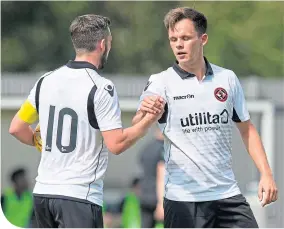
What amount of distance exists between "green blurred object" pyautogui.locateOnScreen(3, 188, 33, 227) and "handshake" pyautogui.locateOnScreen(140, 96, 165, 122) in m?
7.03

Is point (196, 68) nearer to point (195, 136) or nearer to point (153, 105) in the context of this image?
point (195, 136)

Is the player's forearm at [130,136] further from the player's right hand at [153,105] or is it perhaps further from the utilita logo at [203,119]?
the utilita logo at [203,119]

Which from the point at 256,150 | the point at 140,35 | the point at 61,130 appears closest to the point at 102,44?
the point at 61,130

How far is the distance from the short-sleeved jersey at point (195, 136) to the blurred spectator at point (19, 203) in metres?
6.70

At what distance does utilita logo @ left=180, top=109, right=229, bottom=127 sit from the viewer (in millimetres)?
7340

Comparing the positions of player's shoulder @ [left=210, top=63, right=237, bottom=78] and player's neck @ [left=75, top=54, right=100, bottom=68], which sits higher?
player's neck @ [left=75, top=54, right=100, bottom=68]

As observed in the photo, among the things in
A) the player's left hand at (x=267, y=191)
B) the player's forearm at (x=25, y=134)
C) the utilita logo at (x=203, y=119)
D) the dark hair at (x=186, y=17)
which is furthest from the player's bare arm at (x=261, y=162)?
the player's forearm at (x=25, y=134)

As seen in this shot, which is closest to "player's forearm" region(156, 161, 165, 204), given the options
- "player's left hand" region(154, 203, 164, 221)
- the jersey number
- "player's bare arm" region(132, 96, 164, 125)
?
"player's left hand" region(154, 203, 164, 221)

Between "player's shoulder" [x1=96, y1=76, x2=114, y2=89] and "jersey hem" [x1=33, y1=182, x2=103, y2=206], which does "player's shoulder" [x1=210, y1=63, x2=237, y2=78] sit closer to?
"player's shoulder" [x1=96, y1=76, x2=114, y2=89]

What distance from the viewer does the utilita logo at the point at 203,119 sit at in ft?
24.1

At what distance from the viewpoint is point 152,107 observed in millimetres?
7008

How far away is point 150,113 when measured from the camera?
23.0 ft

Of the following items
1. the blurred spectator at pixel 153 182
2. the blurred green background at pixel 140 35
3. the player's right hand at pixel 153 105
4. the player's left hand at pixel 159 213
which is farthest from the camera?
the blurred green background at pixel 140 35

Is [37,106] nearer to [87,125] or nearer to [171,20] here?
[87,125]
